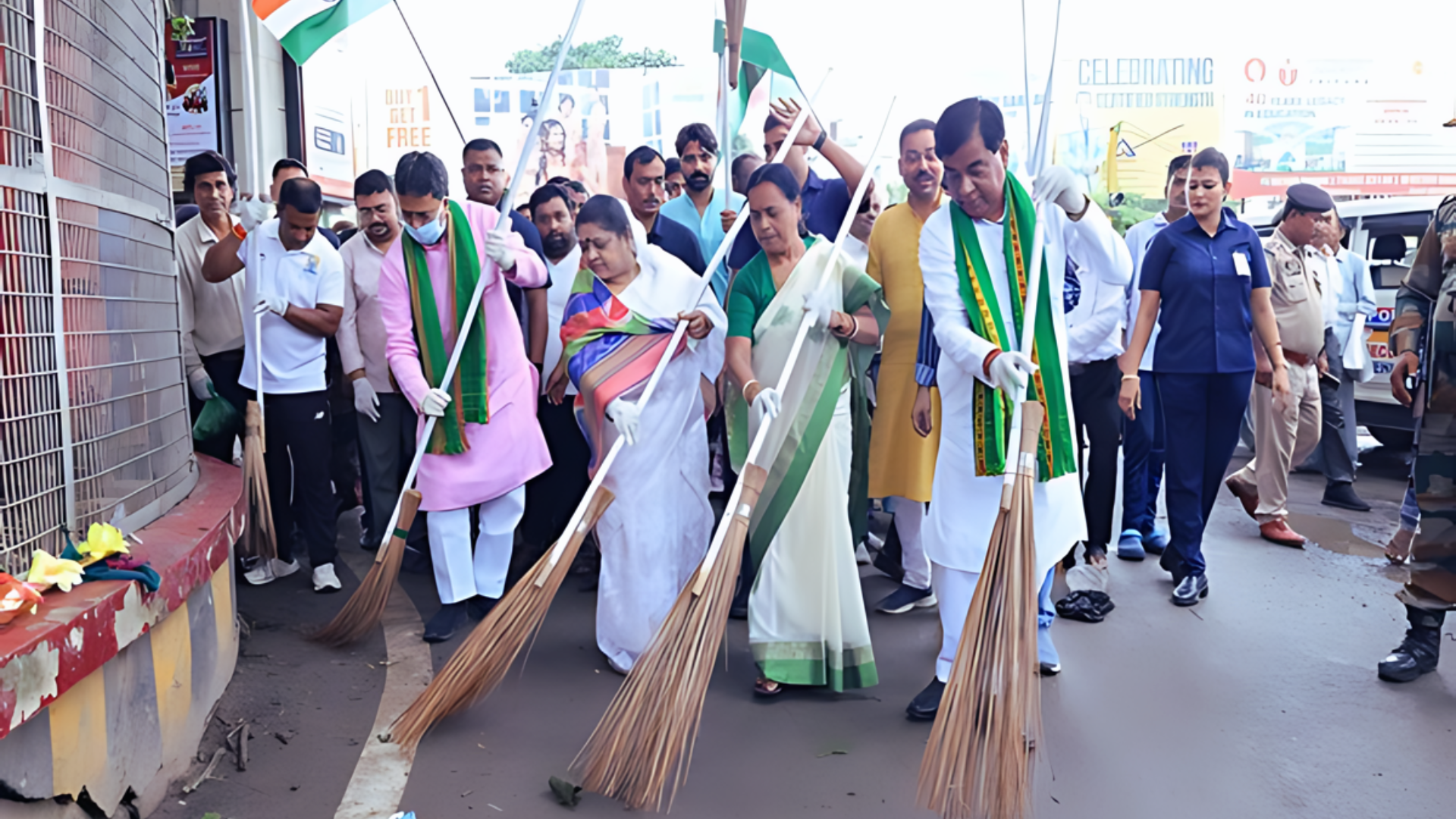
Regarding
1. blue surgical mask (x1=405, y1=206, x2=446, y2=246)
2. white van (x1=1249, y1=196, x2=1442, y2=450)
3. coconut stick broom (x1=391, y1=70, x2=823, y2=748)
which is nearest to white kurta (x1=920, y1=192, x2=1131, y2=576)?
coconut stick broom (x1=391, y1=70, x2=823, y2=748)

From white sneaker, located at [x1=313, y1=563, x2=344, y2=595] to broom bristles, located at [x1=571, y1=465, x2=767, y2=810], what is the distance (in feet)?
7.03

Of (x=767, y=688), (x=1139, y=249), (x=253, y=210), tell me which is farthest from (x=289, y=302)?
(x=1139, y=249)

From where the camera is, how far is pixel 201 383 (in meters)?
5.05

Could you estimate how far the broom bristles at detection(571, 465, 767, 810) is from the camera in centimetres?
289

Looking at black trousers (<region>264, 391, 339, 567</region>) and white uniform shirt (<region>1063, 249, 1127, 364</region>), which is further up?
white uniform shirt (<region>1063, 249, 1127, 364</region>)

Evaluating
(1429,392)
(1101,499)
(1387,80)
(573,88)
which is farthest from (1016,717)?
(1387,80)

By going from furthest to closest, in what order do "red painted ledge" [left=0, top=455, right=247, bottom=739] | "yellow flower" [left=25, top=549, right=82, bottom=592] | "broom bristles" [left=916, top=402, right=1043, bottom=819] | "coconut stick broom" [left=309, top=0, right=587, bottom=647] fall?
"coconut stick broom" [left=309, top=0, right=587, bottom=647] < "broom bristles" [left=916, top=402, right=1043, bottom=819] < "yellow flower" [left=25, top=549, right=82, bottom=592] < "red painted ledge" [left=0, top=455, right=247, bottom=739]

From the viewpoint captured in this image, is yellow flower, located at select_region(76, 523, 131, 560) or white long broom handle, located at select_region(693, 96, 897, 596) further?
white long broom handle, located at select_region(693, 96, 897, 596)

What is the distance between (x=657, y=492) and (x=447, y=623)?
0.98 m

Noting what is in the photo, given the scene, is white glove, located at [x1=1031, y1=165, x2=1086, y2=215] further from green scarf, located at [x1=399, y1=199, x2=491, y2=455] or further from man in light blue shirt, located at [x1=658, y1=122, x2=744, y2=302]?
man in light blue shirt, located at [x1=658, y1=122, x2=744, y2=302]

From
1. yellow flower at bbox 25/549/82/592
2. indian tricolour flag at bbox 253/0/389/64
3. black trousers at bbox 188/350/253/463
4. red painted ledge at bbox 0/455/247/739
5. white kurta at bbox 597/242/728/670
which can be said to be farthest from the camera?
black trousers at bbox 188/350/253/463

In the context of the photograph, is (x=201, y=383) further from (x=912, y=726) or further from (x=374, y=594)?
(x=912, y=726)

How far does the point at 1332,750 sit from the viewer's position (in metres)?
3.24

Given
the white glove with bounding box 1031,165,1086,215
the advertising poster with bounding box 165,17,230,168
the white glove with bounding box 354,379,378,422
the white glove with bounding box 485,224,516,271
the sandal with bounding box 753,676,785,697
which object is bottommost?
the sandal with bounding box 753,676,785,697
